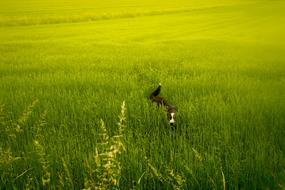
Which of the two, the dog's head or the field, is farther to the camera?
the dog's head

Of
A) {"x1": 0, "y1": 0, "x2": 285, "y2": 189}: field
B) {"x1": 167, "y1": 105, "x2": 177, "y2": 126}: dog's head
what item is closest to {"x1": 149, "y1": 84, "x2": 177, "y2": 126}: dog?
{"x1": 167, "y1": 105, "x2": 177, "y2": 126}: dog's head

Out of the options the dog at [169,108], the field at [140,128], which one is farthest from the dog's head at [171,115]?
the field at [140,128]

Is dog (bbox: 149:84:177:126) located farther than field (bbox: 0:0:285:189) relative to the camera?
Yes

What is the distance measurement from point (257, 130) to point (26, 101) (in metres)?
3.48

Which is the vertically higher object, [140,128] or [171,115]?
[171,115]

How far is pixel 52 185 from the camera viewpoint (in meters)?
2.61

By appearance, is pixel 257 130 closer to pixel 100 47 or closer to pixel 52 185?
pixel 52 185

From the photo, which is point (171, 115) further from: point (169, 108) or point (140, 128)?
point (140, 128)

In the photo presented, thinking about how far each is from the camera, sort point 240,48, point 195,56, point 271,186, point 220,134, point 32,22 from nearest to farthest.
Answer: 1. point 271,186
2. point 220,134
3. point 195,56
4. point 240,48
5. point 32,22

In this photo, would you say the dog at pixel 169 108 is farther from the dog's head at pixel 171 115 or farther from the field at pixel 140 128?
the field at pixel 140 128

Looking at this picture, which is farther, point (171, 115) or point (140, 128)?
point (140, 128)

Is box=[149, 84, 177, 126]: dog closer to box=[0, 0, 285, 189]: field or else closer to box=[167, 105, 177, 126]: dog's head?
box=[167, 105, 177, 126]: dog's head

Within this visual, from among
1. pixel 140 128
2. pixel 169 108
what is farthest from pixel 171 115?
pixel 140 128

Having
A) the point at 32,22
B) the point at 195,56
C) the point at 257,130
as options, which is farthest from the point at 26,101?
the point at 32,22
